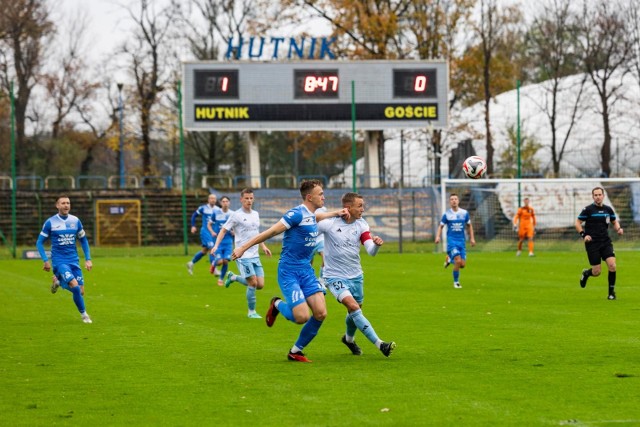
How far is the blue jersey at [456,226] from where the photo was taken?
2372 cm

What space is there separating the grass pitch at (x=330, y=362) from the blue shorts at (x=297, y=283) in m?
0.77

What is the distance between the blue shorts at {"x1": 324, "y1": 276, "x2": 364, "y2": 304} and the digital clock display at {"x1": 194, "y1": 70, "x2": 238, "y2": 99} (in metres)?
31.2

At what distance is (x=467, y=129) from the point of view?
58.4 meters

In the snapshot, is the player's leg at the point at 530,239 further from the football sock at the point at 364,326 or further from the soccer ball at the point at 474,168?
the football sock at the point at 364,326

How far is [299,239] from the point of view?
12.5 meters

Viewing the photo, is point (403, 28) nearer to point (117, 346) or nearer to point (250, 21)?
point (250, 21)

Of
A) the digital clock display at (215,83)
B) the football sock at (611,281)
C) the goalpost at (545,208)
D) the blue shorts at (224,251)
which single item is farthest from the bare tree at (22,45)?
the football sock at (611,281)

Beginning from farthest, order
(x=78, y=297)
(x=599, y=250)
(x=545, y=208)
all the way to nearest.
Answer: (x=545, y=208), (x=599, y=250), (x=78, y=297)

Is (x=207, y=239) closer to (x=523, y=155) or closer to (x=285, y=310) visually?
(x=285, y=310)

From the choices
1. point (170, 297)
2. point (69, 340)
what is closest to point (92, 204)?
point (170, 297)

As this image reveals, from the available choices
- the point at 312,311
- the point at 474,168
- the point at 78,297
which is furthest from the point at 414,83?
the point at 312,311

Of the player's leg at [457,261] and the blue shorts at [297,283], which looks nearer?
the blue shorts at [297,283]

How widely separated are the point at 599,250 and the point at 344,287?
904 cm

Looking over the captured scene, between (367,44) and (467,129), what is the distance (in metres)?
7.15
